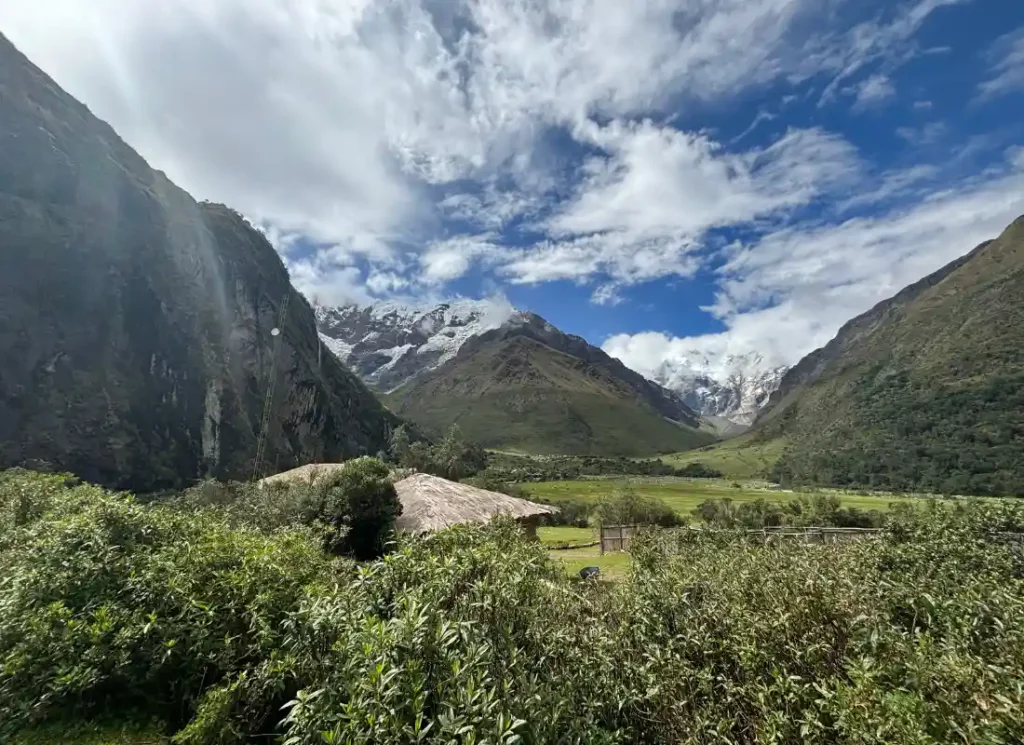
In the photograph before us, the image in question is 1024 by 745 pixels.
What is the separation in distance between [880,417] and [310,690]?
607ft

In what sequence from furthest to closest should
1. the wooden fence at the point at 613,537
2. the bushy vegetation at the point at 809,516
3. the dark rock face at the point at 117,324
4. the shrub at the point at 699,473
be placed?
1. the shrub at the point at 699,473
2. the dark rock face at the point at 117,324
3. the bushy vegetation at the point at 809,516
4. the wooden fence at the point at 613,537

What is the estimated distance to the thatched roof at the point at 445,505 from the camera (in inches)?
934

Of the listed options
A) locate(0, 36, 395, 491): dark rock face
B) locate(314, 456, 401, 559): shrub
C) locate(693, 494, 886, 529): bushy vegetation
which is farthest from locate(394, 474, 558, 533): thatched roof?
locate(0, 36, 395, 491): dark rock face

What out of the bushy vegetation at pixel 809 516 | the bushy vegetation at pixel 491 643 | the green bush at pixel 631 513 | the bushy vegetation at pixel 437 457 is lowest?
the bushy vegetation at pixel 809 516

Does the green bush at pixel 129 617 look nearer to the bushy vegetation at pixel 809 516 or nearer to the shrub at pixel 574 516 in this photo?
the bushy vegetation at pixel 809 516

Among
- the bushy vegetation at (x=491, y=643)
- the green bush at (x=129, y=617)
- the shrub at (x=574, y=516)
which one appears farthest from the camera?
the shrub at (x=574, y=516)

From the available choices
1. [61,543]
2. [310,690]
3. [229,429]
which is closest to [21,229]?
[229,429]

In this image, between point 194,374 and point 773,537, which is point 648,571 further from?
point 194,374

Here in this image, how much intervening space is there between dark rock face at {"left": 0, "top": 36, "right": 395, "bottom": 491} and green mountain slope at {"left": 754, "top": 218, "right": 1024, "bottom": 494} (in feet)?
449

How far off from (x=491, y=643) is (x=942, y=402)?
173696 millimetres

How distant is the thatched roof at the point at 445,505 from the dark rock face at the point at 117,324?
61.6m

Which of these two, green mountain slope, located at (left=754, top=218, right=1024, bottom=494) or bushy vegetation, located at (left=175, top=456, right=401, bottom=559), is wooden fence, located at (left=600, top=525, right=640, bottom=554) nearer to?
bushy vegetation, located at (left=175, top=456, right=401, bottom=559)

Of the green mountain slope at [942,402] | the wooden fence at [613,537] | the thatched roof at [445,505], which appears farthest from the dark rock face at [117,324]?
the green mountain slope at [942,402]

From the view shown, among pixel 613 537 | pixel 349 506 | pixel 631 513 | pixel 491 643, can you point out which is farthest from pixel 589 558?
pixel 631 513
